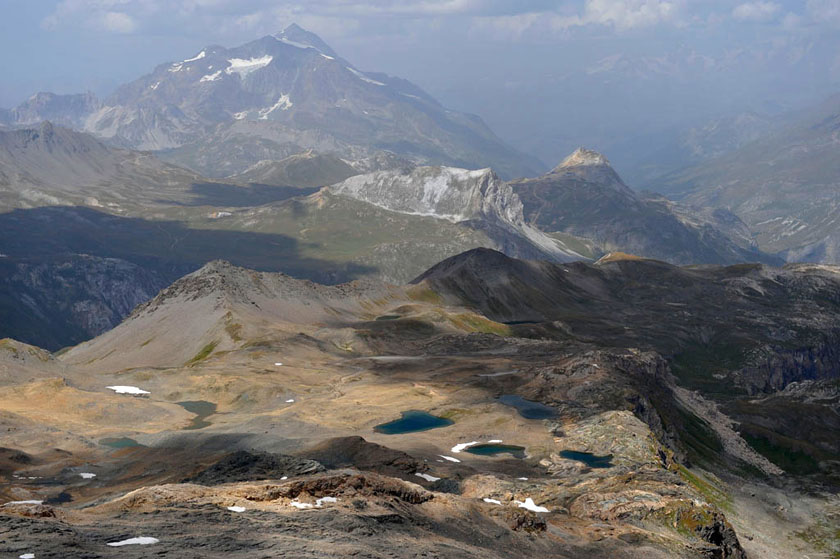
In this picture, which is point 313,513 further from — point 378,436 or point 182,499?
point 378,436

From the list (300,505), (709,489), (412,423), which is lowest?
(709,489)

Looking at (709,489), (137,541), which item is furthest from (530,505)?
(709,489)

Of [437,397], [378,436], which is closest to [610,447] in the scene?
[378,436]

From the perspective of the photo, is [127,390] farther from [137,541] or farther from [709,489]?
[137,541]

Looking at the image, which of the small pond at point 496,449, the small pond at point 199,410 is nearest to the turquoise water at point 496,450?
the small pond at point 496,449

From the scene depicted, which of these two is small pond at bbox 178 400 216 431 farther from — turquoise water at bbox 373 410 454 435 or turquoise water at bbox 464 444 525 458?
turquoise water at bbox 464 444 525 458

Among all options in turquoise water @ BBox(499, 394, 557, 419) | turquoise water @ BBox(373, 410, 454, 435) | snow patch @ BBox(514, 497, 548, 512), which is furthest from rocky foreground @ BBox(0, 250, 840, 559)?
turquoise water @ BBox(373, 410, 454, 435)

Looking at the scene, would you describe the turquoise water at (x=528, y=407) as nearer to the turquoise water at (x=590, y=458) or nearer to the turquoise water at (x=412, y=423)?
→ the turquoise water at (x=412, y=423)
